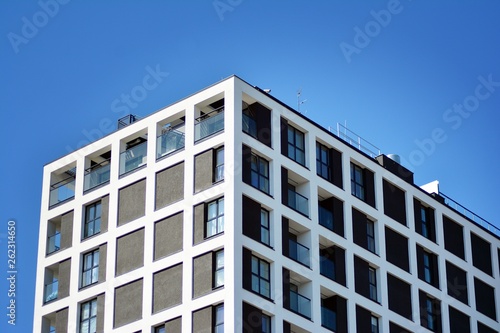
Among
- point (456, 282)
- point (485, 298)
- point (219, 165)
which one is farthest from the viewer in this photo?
point (485, 298)

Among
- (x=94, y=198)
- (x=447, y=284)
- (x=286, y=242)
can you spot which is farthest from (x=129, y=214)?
(x=447, y=284)

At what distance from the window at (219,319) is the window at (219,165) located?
8.21 m

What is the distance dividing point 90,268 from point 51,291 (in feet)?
12.8

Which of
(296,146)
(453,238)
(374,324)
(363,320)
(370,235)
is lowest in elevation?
(363,320)

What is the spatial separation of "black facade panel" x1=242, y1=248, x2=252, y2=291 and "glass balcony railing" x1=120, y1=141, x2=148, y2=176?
38.0ft

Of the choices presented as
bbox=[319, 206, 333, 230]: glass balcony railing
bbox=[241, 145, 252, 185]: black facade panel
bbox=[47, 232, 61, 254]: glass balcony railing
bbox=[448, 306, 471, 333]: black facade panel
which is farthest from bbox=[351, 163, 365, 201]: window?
bbox=[47, 232, 61, 254]: glass balcony railing

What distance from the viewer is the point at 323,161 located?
93.7 m

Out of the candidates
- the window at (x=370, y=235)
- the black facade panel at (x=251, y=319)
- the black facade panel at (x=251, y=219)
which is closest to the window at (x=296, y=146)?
the black facade panel at (x=251, y=219)

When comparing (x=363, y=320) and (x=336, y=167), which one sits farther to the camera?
(x=336, y=167)

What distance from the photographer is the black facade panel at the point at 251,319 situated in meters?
82.0

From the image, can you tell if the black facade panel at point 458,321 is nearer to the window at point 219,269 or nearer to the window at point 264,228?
the window at point 264,228

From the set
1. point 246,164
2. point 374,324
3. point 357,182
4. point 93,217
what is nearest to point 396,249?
point 357,182

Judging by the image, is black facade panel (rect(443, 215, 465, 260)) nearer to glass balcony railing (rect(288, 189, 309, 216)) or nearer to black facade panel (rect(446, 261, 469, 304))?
black facade panel (rect(446, 261, 469, 304))

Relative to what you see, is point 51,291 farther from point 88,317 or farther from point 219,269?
point 219,269
